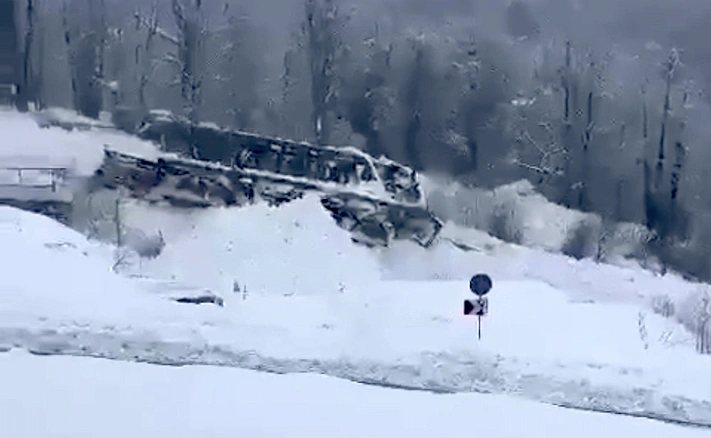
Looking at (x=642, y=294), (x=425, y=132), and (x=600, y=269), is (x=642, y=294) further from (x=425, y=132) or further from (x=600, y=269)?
(x=425, y=132)

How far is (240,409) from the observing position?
1082 cm

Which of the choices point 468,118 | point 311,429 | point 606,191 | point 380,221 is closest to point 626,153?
point 606,191

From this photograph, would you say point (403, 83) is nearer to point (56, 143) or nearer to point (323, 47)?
point (323, 47)

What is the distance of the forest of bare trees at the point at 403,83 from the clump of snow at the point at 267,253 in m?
22.1

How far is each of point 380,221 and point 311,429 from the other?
22100 millimetres

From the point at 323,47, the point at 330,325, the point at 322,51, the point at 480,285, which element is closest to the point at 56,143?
the point at 322,51

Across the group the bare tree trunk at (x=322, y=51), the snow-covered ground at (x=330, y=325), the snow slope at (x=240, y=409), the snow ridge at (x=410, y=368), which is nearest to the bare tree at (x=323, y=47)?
the bare tree trunk at (x=322, y=51)

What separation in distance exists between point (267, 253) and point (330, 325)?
738 centimetres

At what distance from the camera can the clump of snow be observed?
21969 millimetres

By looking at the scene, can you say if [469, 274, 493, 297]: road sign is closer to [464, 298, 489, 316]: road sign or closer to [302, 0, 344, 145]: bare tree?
[464, 298, 489, 316]: road sign

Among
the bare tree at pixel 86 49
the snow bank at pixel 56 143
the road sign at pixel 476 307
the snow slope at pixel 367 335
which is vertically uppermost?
the bare tree at pixel 86 49

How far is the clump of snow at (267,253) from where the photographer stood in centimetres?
2197

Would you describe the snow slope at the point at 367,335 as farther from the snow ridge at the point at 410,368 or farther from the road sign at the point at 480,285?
the road sign at the point at 480,285

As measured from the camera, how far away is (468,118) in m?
52.7
